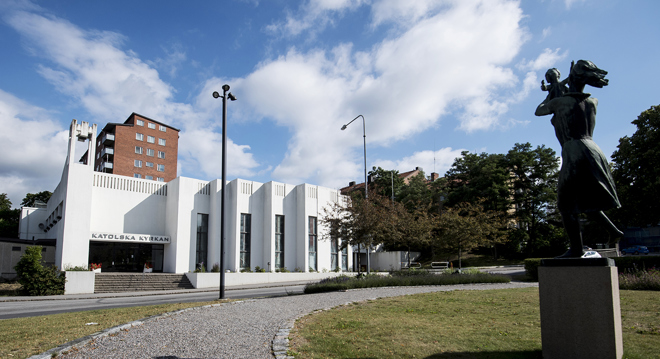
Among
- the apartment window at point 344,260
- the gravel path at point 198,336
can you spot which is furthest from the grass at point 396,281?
the apartment window at point 344,260

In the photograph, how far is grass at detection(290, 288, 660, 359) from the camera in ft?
19.2

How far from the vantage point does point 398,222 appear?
24.1 meters

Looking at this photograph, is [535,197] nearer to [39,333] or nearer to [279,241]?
[279,241]

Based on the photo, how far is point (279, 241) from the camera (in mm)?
36875

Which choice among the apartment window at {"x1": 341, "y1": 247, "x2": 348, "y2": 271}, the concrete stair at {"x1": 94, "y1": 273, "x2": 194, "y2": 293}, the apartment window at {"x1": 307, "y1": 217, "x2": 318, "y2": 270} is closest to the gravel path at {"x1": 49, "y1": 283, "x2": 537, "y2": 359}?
the concrete stair at {"x1": 94, "y1": 273, "x2": 194, "y2": 293}

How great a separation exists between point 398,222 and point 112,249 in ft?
80.4

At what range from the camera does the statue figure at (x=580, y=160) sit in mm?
5820

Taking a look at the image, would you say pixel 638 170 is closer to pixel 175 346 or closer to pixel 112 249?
pixel 175 346

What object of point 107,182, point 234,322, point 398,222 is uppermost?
point 107,182

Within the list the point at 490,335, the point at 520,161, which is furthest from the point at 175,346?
the point at 520,161

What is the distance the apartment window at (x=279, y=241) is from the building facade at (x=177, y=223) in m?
0.09

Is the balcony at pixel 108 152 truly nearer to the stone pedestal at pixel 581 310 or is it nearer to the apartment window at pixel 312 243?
the apartment window at pixel 312 243

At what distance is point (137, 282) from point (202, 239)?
294 inches

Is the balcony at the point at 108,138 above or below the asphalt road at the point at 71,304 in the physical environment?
above
